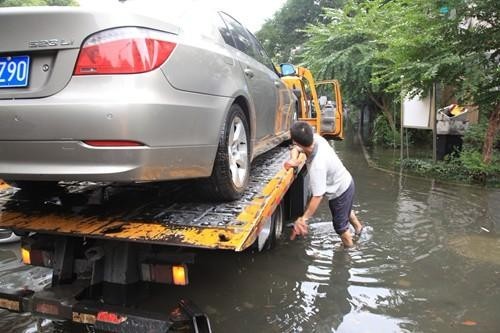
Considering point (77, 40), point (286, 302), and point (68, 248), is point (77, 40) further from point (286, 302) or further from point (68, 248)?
point (286, 302)

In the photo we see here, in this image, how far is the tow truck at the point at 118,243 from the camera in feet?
8.72

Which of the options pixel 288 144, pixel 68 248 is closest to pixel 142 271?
pixel 68 248

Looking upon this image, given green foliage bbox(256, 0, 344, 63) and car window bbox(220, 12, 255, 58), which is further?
green foliage bbox(256, 0, 344, 63)

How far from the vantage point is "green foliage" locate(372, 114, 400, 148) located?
50.0 ft

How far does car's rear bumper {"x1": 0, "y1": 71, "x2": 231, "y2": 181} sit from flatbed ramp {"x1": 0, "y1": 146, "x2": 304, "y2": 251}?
0.46 m

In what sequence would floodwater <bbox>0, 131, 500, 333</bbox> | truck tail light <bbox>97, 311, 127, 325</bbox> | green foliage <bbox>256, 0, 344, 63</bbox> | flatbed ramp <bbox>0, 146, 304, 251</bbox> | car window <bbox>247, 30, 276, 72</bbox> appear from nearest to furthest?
truck tail light <bbox>97, 311, 127, 325</bbox>
flatbed ramp <bbox>0, 146, 304, 251</bbox>
floodwater <bbox>0, 131, 500, 333</bbox>
car window <bbox>247, 30, 276, 72</bbox>
green foliage <bbox>256, 0, 344, 63</bbox>

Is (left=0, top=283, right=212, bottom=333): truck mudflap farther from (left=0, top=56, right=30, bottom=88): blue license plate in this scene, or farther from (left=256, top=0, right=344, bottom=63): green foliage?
(left=256, top=0, right=344, bottom=63): green foliage

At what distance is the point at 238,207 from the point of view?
127 inches

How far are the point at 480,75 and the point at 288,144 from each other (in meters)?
3.50

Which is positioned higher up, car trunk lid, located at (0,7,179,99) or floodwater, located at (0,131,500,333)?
car trunk lid, located at (0,7,179,99)

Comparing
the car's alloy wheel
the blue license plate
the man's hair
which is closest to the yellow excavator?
the man's hair

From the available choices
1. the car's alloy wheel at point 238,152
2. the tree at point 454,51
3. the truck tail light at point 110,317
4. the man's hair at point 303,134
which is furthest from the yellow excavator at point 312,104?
the truck tail light at point 110,317

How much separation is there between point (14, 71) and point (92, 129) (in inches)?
24.0

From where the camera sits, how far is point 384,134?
Answer: 16484mm
